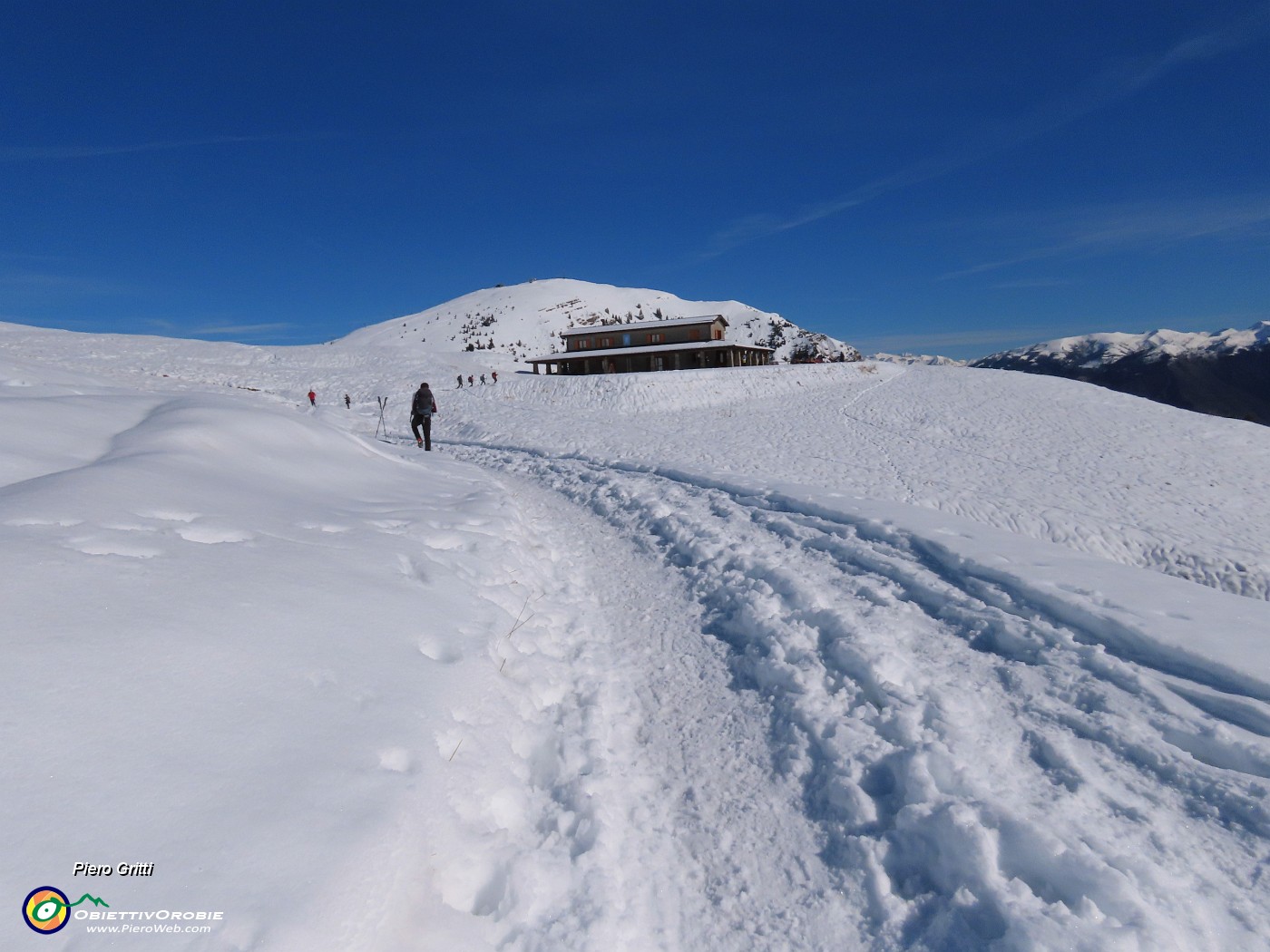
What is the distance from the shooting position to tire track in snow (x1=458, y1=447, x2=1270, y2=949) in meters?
3.01

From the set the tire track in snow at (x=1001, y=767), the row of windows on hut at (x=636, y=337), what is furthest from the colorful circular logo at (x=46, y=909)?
the row of windows on hut at (x=636, y=337)

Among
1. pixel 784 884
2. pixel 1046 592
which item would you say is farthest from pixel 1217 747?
pixel 784 884

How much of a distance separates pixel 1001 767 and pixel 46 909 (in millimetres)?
5131

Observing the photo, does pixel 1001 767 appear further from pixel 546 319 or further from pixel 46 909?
pixel 546 319

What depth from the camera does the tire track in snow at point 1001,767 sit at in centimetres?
301

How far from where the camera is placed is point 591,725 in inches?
191

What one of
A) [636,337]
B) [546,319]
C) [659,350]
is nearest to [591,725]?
[659,350]

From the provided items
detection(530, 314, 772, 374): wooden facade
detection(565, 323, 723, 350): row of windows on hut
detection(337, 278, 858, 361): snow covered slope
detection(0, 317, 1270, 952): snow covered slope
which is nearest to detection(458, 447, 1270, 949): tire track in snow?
detection(0, 317, 1270, 952): snow covered slope

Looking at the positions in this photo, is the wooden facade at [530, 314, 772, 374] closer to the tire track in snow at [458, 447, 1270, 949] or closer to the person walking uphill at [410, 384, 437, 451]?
the person walking uphill at [410, 384, 437, 451]

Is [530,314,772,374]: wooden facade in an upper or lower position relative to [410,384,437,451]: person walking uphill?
upper

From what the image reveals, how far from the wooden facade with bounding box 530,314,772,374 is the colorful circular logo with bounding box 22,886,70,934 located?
1930 inches

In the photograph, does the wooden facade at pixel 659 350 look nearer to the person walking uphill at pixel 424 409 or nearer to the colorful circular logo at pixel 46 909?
the person walking uphill at pixel 424 409

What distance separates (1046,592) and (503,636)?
5.77 metres

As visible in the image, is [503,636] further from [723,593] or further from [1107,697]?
[1107,697]
